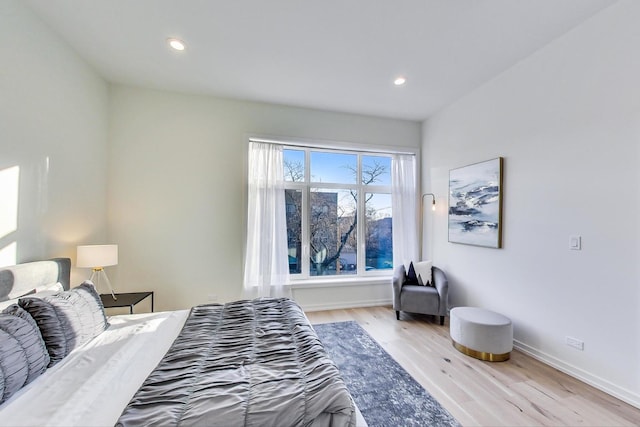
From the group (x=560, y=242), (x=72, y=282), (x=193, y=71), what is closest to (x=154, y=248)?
(x=72, y=282)

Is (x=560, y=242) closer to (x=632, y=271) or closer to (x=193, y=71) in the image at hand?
(x=632, y=271)

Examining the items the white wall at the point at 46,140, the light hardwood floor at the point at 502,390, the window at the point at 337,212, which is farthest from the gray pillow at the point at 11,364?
the window at the point at 337,212

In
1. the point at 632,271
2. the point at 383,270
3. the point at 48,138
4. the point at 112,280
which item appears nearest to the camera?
the point at 632,271

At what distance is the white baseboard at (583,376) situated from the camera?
189 cm

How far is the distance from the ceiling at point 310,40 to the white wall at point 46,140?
24 centimetres

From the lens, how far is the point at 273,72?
9.45 ft

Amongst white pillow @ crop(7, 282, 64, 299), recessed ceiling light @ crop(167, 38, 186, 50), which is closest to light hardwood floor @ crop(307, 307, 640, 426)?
white pillow @ crop(7, 282, 64, 299)

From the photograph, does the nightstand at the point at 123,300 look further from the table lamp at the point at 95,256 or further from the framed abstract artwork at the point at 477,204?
the framed abstract artwork at the point at 477,204

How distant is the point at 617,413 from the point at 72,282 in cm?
465

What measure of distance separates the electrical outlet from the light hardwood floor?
26cm

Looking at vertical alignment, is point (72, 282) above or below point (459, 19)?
below

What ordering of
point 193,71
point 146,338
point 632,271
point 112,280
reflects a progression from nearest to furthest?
point 146,338, point 632,271, point 193,71, point 112,280

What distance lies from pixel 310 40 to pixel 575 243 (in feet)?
9.54

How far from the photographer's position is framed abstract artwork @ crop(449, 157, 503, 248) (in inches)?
115
